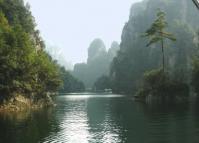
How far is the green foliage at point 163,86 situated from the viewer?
115250mm

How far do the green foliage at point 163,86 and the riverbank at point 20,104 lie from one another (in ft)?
Result: 109

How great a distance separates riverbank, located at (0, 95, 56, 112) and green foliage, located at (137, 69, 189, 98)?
3310 centimetres

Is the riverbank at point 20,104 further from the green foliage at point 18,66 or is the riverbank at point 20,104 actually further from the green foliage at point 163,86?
the green foliage at point 163,86

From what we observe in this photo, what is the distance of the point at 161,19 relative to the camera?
119875 mm

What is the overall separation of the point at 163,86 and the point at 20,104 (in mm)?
45527

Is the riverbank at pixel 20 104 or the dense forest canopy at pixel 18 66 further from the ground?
the dense forest canopy at pixel 18 66

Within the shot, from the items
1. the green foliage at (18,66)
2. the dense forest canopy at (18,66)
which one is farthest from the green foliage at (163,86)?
the green foliage at (18,66)

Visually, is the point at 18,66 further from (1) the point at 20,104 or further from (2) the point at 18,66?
(1) the point at 20,104

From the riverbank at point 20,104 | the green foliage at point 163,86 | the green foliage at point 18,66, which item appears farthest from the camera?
the green foliage at point 163,86

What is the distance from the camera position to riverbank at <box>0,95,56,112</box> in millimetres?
82394

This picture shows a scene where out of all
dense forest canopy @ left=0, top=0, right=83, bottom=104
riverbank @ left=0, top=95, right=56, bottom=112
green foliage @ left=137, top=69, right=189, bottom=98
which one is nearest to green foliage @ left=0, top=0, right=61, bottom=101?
dense forest canopy @ left=0, top=0, right=83, bottom=104

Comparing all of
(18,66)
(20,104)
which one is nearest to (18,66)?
(18,66)

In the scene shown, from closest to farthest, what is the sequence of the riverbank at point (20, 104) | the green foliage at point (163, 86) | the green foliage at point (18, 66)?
the green foliage at point (18, 66) → the riverbank at point (20, 104) → the green foliage at point (163, 86)

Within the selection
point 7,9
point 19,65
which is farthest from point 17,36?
point 7,9
